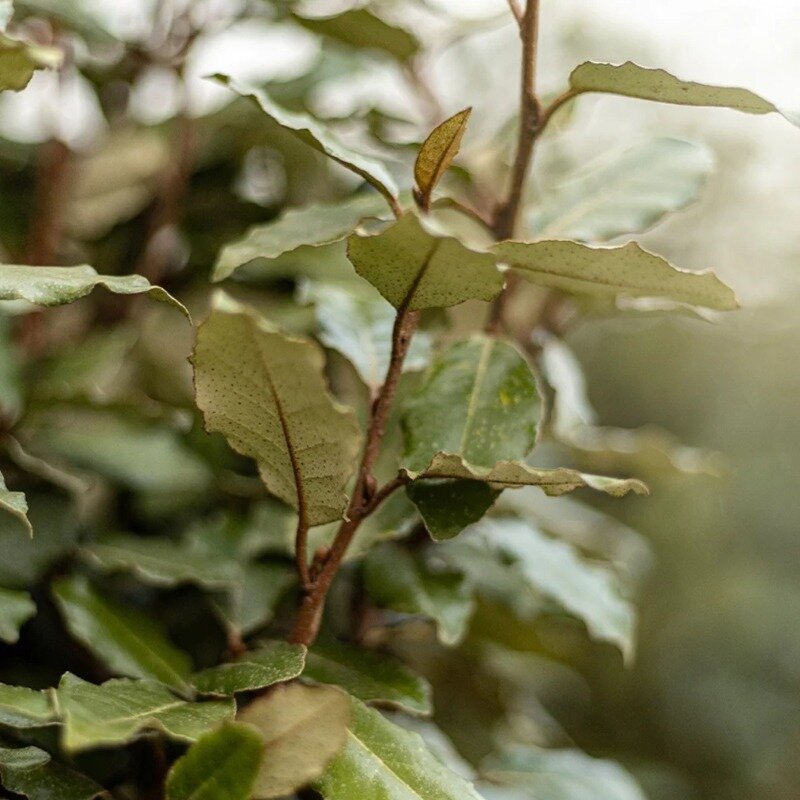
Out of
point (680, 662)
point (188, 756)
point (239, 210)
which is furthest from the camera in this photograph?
point (680, 662)

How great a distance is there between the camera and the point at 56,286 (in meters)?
0.43

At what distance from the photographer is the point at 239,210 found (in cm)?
93

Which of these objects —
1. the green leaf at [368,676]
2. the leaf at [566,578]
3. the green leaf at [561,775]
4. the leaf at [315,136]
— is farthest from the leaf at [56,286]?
the green leaf at [561,775]

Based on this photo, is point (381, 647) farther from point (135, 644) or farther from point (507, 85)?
point (507, 85)

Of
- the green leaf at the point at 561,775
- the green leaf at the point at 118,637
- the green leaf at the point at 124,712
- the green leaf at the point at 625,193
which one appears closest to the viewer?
the green leaf at the point at 124,712

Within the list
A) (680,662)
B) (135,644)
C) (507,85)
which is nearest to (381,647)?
(135,644)

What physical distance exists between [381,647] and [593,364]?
2.11 m

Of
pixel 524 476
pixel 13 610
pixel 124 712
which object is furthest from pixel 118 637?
pixel 524 476

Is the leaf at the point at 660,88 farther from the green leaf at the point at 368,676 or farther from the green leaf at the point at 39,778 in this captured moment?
the green leaf at the point at 39,778

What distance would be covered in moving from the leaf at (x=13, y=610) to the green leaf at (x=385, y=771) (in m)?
0.20

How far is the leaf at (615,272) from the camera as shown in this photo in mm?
475

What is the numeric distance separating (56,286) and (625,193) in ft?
1.44

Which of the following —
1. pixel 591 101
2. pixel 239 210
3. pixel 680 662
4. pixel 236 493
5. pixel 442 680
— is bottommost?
pixel 680 662

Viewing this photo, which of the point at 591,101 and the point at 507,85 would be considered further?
the point at 507,85
